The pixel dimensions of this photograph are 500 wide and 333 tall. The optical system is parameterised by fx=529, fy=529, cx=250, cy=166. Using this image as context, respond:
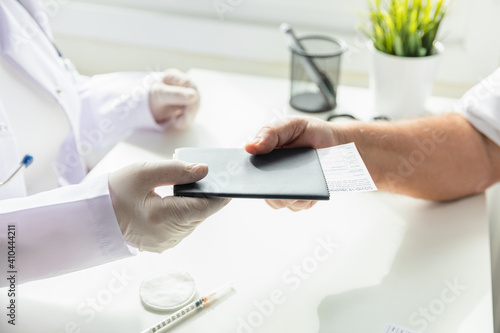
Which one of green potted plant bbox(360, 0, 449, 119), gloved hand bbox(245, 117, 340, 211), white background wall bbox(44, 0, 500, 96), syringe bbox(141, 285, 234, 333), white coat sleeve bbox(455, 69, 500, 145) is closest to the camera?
syringe bbox(141, 285, 234, 333)

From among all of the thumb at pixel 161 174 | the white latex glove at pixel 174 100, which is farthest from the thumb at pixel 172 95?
the thumb at pixel 161 174

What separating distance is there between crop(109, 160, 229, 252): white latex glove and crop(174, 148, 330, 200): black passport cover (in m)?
0.01

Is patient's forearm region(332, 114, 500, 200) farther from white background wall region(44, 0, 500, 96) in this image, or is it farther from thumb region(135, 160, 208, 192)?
white background wall region(44, 0, 500, 96)

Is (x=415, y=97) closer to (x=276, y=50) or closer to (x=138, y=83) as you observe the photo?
(x=276, y=50)

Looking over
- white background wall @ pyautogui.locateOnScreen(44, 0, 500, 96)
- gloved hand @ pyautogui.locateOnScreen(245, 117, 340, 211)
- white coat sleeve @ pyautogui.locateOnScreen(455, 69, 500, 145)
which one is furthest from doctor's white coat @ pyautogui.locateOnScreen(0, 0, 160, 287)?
white coat sleeve @ pyautogui.locateOnScreen(455, 69, 500, 145)

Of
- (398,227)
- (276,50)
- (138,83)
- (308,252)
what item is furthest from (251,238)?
(276,50)

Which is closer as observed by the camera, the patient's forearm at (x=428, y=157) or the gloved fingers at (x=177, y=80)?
the patient's forearm at (x=428, y=157)

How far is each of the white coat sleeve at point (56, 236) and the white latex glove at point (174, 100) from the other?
15.3 inches

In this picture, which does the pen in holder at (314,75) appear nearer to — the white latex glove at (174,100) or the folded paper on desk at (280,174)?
the white latex glove at (174,100)

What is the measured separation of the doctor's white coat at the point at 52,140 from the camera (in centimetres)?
67

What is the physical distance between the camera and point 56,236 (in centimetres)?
67

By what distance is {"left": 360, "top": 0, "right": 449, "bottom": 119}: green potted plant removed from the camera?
1.03 metres

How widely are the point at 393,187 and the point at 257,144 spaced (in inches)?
10.1

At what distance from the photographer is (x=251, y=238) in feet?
2.57
